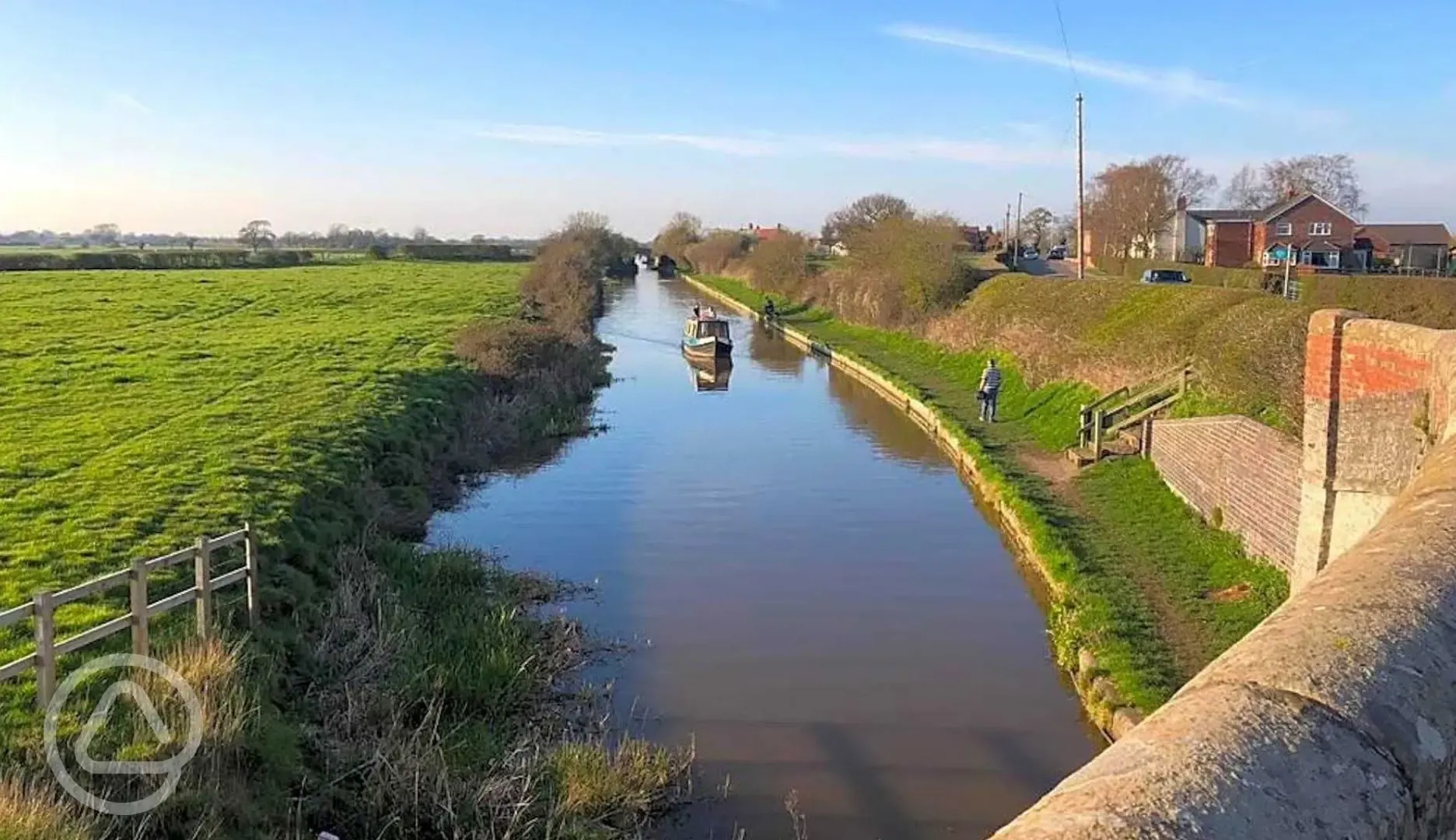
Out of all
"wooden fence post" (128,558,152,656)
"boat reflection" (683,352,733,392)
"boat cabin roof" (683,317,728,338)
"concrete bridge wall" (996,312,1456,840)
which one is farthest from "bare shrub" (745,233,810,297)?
"concrete bridge wall" (996,312,1456,840)

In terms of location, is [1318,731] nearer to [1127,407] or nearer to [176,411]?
[1127,407]

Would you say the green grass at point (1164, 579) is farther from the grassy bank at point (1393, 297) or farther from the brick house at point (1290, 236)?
the brick house at point (1290, 236)

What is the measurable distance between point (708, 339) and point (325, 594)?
87.4ft

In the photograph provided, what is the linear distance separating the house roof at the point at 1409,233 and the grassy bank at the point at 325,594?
53524 mm

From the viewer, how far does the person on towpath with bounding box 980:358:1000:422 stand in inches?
918

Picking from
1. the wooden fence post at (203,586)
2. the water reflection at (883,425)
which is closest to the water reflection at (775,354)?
the water reflection at (883,425)

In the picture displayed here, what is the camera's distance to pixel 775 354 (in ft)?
136

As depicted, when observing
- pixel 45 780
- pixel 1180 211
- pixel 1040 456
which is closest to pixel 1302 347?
pixel 1040 456

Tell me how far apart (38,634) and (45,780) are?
957 mm

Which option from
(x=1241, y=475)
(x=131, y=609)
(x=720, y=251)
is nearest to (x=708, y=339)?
(x=1241, y=475)

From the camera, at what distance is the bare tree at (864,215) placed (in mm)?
50312

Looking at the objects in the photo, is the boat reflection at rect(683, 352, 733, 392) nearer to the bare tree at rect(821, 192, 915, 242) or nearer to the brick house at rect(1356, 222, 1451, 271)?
the bare tree at rect(821, 192, 915, 242)

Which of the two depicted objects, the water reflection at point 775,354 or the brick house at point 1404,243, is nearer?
the water reflection at point 775,354

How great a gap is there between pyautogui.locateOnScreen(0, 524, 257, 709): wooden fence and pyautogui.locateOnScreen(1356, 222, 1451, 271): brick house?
54801mm
